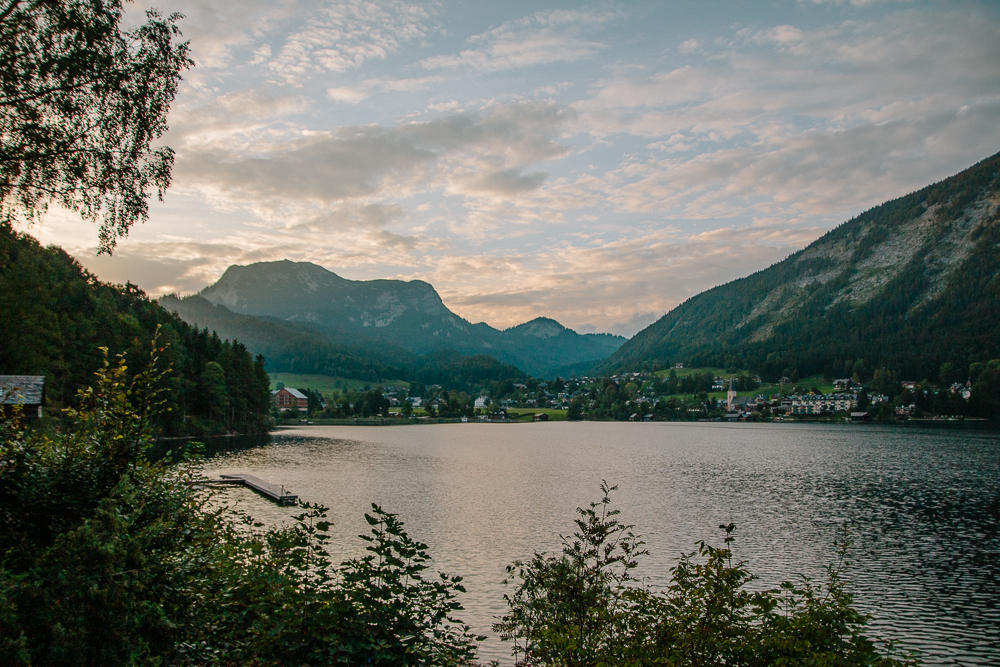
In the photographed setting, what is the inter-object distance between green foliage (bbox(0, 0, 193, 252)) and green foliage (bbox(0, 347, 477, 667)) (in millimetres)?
5386

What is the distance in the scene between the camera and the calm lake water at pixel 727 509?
827 inches

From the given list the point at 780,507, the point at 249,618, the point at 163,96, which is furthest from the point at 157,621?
the point at 780,507

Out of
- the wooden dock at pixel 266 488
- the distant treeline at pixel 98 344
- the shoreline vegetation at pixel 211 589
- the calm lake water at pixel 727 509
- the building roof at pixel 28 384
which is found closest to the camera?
the shoreline vegetation at pixel 211 589

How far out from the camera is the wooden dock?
119ft

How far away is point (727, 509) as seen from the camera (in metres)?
37.6

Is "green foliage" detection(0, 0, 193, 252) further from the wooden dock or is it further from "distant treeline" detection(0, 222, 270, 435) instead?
the wooden dock

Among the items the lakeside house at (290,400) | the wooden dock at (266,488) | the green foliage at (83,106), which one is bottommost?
the lakeside house at (290,400)

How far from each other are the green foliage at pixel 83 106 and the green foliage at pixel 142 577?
5.39m

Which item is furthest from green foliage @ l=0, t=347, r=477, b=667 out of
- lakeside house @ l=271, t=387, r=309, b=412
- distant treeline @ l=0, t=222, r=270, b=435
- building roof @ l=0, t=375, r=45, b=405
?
lakeside house @ l=271, t=387, r=309, b=412

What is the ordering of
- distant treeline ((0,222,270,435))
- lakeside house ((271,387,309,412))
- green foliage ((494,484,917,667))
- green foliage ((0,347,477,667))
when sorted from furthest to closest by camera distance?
lakeside house ((271,387,309,412)) < distant treeline ((0,222,270,435)) < green foliage ((494,484,917,667)) < green foliage ((0,347,477,667))

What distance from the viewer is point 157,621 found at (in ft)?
21.1

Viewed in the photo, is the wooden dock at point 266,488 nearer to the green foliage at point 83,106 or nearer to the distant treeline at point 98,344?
the distant treeline at point 98,344

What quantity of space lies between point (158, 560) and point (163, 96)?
10.3 meters

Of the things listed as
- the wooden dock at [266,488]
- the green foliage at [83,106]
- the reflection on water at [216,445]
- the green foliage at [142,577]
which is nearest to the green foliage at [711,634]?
the green foliage at [142,577]
